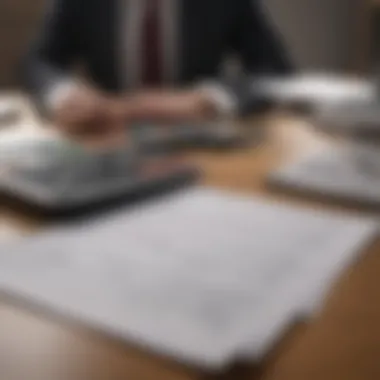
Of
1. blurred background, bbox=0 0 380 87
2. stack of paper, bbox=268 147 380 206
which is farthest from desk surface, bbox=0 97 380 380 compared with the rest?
blurred background, bbox=0 0 380 87

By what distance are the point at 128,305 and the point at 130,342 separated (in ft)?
0.14

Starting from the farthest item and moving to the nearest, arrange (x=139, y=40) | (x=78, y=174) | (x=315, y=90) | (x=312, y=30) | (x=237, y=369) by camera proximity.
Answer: (x=312, y=30)
(x=139, y=40)
(x=315, y=90)
(x=78, y=174)
(x=237, y=369)

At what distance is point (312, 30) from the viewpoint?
2.90 m

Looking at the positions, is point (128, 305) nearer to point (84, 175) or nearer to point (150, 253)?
point (150, 253)

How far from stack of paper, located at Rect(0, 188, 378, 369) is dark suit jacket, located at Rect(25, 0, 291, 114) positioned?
3.55ft

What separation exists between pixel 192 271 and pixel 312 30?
8.07ft

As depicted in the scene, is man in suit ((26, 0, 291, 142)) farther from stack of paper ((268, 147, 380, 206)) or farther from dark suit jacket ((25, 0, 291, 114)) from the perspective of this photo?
stack of paper ((268, 147, 380, 206))

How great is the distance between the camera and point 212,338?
0.47 m

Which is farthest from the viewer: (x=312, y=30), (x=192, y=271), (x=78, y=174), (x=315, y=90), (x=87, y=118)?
(x=312, y=30)

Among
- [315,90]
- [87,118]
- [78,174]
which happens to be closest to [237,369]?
[78,174]

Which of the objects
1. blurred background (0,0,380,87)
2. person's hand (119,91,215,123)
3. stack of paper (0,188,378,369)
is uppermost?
stack of paper (0,188,378,369)

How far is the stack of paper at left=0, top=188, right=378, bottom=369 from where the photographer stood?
48 centimetres

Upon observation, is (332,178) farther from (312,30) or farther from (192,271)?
(312,30)

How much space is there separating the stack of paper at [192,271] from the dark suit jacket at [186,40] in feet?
3.55
